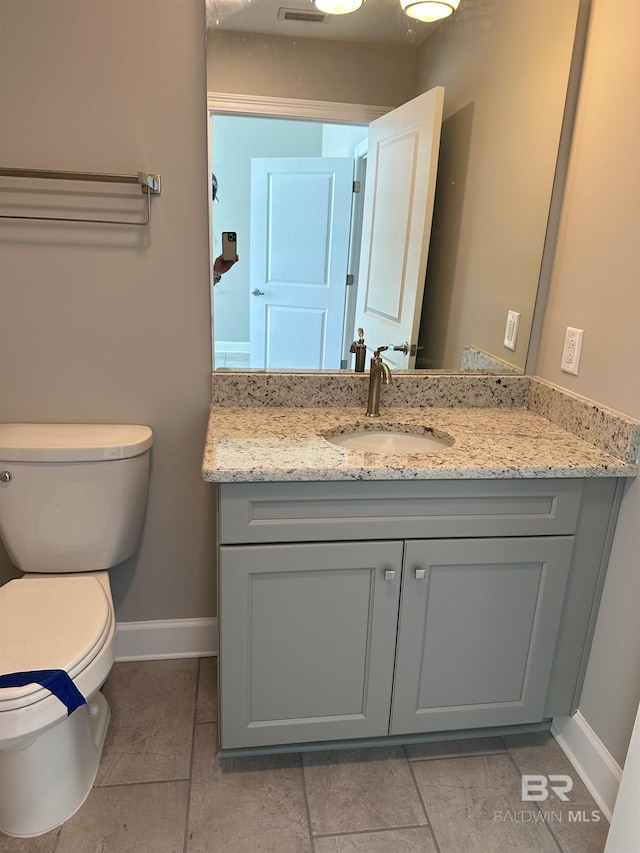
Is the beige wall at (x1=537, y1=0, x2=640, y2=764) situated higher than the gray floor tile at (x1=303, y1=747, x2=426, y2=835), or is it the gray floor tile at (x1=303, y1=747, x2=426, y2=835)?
the beige wall at (x1=537, y1=0, x2=640, y2=764)

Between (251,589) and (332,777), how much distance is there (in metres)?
0.62

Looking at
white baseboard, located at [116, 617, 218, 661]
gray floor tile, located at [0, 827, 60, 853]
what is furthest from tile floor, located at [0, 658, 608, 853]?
white baseboard, located at [116, 617, 218, 661]

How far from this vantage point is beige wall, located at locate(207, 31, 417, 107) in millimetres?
1550

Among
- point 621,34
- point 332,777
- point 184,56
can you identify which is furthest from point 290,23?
point 332,777

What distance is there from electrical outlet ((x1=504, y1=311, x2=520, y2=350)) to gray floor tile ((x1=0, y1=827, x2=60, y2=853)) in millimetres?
1788

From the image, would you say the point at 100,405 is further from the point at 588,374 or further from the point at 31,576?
the point at 588,374

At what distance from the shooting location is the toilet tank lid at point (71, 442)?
5.10 ft

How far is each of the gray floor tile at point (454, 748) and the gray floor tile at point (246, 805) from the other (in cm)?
34

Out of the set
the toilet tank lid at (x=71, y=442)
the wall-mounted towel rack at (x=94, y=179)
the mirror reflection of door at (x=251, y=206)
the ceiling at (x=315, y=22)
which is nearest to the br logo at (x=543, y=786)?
the mirror reflection of door at (x=251, y=206)

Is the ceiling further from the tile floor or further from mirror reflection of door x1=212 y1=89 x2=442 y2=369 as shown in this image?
the tile floor

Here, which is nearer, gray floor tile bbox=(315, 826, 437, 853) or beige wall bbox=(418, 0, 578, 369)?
gray floor tile bbox=(315, 826, 437, 853)

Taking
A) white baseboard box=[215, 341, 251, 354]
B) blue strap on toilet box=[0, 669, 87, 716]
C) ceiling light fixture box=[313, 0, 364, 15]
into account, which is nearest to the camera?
blue strap on toilet box=[0, 669, 87, 716]

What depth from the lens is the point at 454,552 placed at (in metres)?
1.45

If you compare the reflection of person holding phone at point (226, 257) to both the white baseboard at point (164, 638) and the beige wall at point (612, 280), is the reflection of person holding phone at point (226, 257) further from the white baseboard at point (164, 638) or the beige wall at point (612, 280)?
the white baseboard at point (164, 638)
